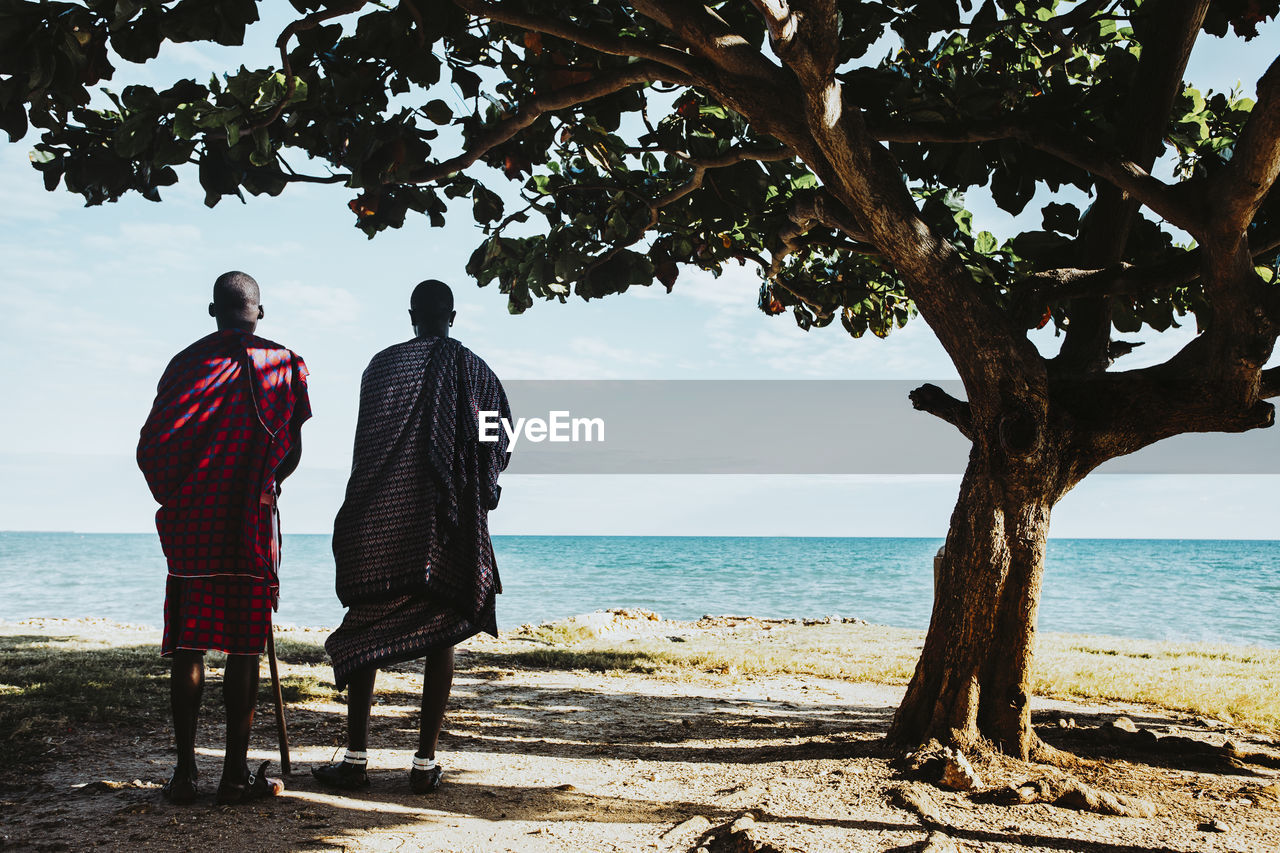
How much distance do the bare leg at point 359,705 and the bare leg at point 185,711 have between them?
56 cm

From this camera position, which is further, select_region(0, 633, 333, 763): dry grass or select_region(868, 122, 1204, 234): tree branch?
select_region(0, 633, 333, 763): dry grass

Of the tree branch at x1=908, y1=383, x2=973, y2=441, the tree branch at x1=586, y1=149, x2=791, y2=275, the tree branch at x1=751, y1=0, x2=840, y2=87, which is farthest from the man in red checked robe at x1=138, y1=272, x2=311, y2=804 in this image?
the tree branch at x1=908, y1=383, x2=973, y2=441

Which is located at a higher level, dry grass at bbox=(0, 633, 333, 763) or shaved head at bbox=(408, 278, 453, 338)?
shaved head at bbox=(408, 278, 453, 338)

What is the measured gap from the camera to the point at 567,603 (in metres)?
34.0

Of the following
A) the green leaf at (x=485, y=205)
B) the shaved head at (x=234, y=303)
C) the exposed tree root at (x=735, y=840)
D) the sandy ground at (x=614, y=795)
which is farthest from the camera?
the green leaf at (x=485, y=205)

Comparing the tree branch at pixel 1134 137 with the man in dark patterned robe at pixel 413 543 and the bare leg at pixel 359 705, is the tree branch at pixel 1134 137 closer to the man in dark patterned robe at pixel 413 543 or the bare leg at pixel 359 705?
the man in dark patterned robe at pixel 413 543

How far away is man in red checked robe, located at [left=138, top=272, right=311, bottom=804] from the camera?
126 inches

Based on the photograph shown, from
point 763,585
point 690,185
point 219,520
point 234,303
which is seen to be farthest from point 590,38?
point 763,585

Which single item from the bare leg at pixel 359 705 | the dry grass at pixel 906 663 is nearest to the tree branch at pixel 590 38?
the bare leg at pixel 359 705

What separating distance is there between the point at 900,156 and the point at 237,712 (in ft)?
15.9

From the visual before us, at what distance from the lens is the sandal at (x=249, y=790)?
325 centimetres

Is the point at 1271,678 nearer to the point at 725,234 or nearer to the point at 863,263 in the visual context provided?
the point at 863,263

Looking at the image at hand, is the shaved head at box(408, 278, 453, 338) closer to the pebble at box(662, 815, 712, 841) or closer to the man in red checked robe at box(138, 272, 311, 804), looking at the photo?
the man in red checked robe at box(138, 272, 311, 804)

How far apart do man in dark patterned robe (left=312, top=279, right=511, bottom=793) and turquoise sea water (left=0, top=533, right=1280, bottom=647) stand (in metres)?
13.2
